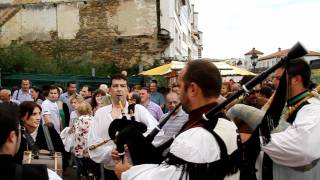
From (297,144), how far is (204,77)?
107cm

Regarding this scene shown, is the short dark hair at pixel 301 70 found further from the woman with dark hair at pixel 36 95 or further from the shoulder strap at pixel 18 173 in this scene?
the woman with dark hair at pixel 36 95

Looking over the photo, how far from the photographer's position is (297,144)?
345cm

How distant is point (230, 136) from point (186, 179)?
1.30 ft

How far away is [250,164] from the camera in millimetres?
3236

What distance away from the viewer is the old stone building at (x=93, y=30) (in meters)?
29.8

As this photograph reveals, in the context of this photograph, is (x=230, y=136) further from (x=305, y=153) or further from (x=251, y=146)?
(x=305, y=153)

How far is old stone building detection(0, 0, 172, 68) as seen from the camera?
2984cm

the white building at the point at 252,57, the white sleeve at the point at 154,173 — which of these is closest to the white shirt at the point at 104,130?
the white sleeve at the point at 154,173

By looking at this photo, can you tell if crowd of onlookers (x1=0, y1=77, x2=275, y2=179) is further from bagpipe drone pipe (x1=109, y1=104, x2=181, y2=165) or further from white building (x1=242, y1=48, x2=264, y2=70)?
white building (x1=242, y1=48, x2=264, y2=70)

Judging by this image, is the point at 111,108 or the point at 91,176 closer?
the point at 111,108

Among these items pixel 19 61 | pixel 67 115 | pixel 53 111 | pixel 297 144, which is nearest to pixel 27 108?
pixel 297 144

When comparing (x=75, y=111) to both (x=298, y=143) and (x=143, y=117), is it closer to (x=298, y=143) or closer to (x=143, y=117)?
(x=143, y=117)

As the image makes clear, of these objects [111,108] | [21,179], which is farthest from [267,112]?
[111,108]

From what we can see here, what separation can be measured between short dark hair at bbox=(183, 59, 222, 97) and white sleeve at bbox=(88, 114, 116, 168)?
2598mm
